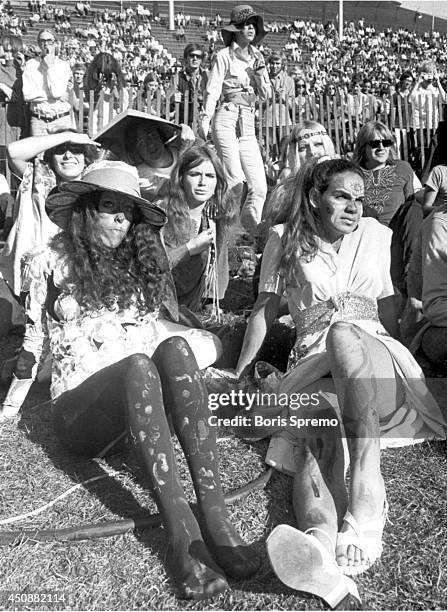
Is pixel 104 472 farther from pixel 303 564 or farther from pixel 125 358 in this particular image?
pixel 303 564

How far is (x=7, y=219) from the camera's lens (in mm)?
5949

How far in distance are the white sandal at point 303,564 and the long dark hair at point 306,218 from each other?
1338 mm

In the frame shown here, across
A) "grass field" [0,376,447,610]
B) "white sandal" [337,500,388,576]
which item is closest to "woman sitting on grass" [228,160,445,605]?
"white sandal" [337,500,388,576]

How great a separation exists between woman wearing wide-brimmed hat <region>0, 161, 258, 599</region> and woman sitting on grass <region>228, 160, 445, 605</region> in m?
0.37

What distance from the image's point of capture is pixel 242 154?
674 cm

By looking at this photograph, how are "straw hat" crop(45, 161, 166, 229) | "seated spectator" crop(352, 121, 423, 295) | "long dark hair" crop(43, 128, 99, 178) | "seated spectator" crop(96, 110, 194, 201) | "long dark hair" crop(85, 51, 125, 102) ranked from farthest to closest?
1. "long dark hair" crop(85, 51, 125, 102)
2. "seated spectator" crop(352, 121, 423, 295)
3. "seated spectator" crop(96, 110, 194, 201)
4. "long dark hair" crop(43, 128, 99, 178)
5. "straw hat" crop(45, 161, 166, 229)

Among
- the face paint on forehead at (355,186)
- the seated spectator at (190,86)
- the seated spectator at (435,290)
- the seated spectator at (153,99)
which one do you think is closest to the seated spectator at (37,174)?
the face paint on forehead at (355,186)

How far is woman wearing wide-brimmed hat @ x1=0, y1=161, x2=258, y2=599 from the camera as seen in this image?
2.45 m

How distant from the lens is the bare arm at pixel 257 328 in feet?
10.3

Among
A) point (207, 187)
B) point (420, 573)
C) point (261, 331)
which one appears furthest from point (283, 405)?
point (207, 187)

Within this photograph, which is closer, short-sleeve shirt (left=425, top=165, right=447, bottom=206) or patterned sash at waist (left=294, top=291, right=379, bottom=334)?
patterned sash at waist (left=294, top=291, right=379, bottom=334)

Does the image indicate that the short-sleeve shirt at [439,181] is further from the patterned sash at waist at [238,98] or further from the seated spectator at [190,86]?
the seated spectator at [190,86]

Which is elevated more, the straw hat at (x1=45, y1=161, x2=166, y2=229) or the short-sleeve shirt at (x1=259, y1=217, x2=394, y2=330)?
the straw hat at (x1=45, y1=161, x2=166, y2=229)

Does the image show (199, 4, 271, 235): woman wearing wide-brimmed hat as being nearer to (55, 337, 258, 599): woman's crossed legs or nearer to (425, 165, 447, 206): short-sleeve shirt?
(425, 165, 447, 206): short-sleeve shirt
